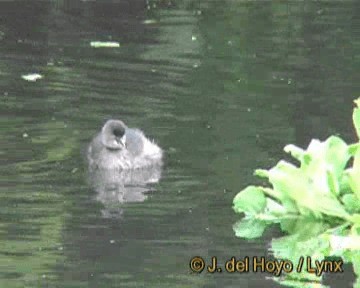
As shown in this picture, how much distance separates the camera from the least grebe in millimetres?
12320

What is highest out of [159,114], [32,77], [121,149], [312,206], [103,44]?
[103,44]

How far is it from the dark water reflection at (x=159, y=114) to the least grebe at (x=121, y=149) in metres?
0.14

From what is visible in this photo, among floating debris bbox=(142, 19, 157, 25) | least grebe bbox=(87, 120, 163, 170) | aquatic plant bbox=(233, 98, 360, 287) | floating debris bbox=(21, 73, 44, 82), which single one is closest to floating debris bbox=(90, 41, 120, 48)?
floating debris bbox=(142, 19, 157, 25)

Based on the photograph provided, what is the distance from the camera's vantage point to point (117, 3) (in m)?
20.3

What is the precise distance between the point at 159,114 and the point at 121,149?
119 cm

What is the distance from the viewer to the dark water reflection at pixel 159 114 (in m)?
9.84

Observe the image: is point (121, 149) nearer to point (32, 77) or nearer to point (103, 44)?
point (32, 77)

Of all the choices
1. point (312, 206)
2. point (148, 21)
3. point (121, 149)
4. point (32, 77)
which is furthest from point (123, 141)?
point (148, 21)

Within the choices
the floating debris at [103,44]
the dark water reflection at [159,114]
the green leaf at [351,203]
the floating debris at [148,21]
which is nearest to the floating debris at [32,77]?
the dark water reflection at [159,114]

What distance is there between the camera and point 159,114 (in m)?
13.6

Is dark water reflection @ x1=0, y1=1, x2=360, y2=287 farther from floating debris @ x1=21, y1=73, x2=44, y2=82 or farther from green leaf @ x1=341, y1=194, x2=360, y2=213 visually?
green leaf @ x1=341, y1=194, x2=360, y2=213

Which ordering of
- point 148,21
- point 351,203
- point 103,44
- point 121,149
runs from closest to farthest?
point 351,203 < point 121,149 < point 103,44 < point 148,21

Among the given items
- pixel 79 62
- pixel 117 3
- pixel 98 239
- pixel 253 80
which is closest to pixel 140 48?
pixel 79 62

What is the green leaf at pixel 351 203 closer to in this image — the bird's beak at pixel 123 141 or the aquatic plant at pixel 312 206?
the aquatic plant at pixel 312 206
